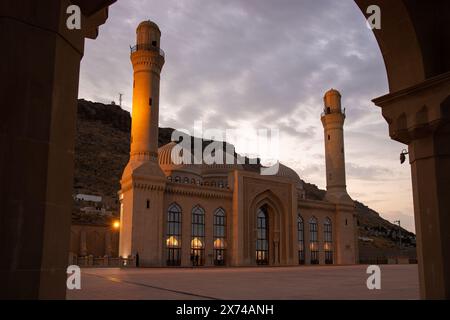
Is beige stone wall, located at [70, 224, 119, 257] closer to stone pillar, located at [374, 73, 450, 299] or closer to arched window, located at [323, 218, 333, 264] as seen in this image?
arched window, located at [323, 218, 333, 264]

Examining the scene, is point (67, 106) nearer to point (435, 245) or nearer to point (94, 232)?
point (435, 245)

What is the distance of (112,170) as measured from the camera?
94.1 metres

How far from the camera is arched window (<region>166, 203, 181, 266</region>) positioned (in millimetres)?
39281

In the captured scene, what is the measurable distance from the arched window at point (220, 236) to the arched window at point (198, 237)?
1504 mm

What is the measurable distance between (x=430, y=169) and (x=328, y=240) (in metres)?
48.0

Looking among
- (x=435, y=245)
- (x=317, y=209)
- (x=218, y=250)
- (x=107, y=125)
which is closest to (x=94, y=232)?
(x=218, y=250)

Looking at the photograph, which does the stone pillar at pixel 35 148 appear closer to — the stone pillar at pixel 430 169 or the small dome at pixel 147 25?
the stone pillar at pixel 430 169

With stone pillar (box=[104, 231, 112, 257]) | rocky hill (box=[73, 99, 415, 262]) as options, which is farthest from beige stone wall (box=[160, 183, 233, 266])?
rocky hill (box=[73, 99, 415, 262])

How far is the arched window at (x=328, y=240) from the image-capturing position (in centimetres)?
5166

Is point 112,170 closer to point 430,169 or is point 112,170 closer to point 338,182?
point 338,182

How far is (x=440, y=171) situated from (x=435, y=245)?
954 mm
